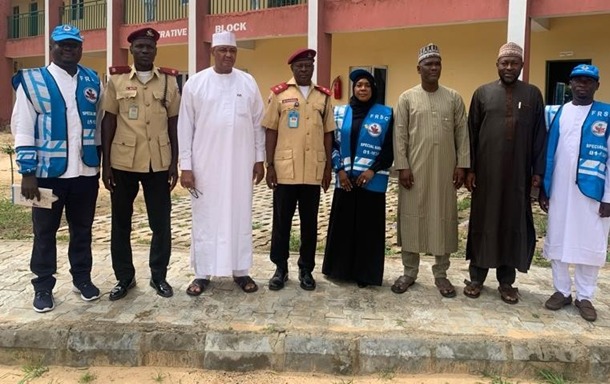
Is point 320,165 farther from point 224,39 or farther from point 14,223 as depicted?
point 14,223

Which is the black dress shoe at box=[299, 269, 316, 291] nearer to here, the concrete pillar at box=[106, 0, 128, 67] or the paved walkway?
the paved walkway

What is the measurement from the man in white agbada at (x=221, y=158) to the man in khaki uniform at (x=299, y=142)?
6.3 inches

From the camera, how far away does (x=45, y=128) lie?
3674 mm

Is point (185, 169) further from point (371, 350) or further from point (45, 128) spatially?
point (371, 350)

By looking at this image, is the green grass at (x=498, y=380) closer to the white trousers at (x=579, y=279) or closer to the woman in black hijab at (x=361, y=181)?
the white trousers at (x=579, y=279)

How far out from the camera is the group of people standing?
3.78 metres

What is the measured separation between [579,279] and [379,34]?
10.5 metres

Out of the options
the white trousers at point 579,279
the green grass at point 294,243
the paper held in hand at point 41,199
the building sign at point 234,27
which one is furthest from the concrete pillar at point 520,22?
the paper held in hand at point 41,199

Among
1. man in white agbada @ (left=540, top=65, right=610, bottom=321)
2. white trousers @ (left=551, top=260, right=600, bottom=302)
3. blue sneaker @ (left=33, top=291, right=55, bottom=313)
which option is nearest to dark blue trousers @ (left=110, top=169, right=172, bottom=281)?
blue sneaker @ (left=33, top=291, right=55, bottom=313)

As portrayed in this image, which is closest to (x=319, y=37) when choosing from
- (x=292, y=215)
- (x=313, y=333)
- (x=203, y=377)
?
(x=292, y=215)

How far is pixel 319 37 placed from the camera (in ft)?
39.9

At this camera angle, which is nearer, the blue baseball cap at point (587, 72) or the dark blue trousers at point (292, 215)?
the blue baseball cap at point (587, 72)

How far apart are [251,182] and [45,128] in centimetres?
150

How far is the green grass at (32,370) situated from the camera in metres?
3.35
